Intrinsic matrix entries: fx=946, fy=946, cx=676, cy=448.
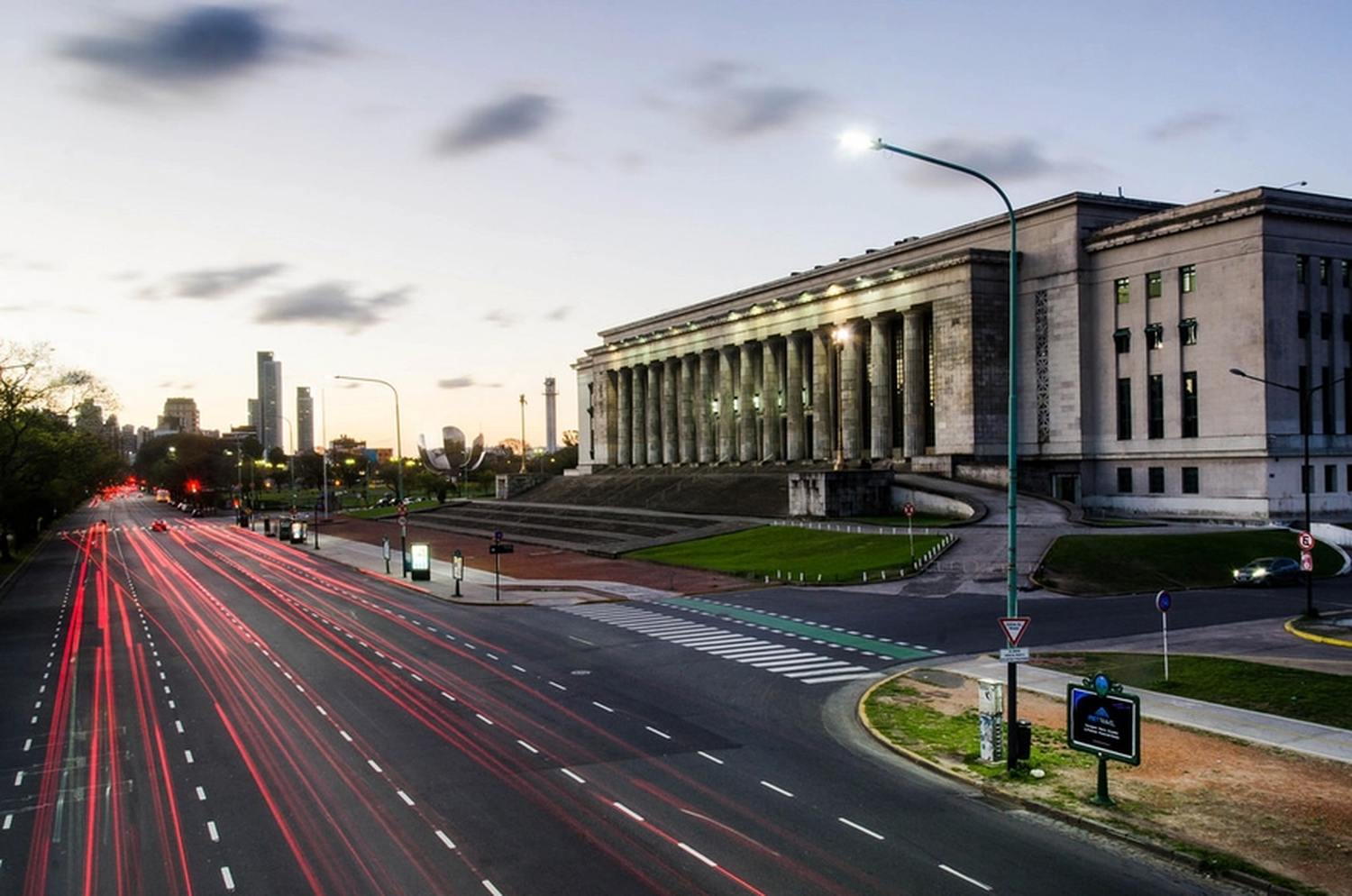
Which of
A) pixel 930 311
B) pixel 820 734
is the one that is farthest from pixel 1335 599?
pixel 930 311

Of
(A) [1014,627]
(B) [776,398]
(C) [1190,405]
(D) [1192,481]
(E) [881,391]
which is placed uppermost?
(B) [776,398]

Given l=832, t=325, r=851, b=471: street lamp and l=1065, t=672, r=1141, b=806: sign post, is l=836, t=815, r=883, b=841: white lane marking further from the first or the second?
l=832, t=325, r=851, b=471: street lamp

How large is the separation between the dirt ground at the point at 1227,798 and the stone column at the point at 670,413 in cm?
9627

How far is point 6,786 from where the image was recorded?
1756 cm

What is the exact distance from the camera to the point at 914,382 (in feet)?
265

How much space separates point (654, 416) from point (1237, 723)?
106 meters

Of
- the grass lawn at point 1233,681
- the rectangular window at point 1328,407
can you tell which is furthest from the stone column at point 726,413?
the grass lawn at point 1233,681

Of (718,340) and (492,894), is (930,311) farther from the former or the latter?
(492,894)

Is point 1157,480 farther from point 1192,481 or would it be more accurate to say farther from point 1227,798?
point 1227,798

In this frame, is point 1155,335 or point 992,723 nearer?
point 992,723

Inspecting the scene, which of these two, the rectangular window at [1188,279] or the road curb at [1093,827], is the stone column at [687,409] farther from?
the road curb at [1093,827]

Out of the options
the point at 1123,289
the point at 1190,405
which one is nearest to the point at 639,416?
the point at 1123,289

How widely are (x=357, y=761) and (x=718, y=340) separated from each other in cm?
9092

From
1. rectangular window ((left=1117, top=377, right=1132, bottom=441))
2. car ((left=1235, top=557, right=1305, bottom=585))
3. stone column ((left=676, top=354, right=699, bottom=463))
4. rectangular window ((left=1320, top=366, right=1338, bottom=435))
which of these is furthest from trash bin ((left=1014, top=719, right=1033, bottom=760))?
stone column ((left=676, top=354, right=699, bottom=463))
